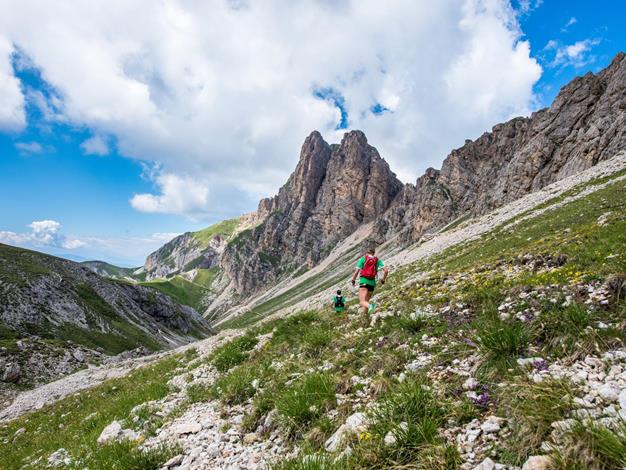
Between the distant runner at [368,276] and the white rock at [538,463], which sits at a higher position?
the distant runner at [368,276]

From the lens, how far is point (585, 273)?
8.60 meters

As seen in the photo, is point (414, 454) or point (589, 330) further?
point (589, 330)

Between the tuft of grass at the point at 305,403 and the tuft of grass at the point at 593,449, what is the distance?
4011 millimetres

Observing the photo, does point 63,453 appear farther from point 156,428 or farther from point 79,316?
point 79,316

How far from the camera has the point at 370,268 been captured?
1421 centimetres

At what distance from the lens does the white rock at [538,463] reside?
143 inches

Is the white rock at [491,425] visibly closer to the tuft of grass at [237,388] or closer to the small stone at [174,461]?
the small stone at [174,461]

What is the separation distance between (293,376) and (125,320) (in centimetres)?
9720

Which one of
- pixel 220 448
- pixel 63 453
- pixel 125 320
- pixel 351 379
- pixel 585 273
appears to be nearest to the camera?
pixel 220 448

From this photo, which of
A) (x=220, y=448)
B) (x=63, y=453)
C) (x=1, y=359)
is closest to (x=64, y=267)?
(x=1, y=359)

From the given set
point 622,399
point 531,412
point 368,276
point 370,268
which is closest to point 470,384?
point 531,412

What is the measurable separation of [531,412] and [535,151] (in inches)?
5108

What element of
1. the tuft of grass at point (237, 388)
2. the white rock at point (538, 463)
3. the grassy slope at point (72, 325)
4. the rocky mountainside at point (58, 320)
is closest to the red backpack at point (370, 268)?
the tuft of grass at point (237, 388)

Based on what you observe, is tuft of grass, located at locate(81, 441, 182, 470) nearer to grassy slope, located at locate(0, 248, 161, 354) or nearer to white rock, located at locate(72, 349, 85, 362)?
white rock, located at locate(72, 349, 85, 362)
